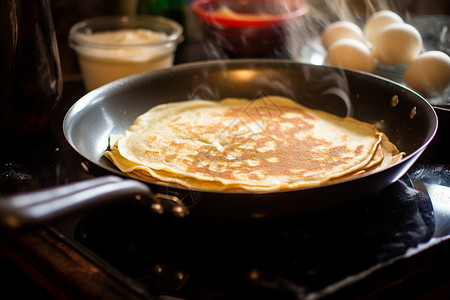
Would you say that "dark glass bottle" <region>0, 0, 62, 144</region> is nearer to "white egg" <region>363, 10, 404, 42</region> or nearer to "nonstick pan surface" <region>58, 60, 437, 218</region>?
"nonstick pan surface" <region>58, 60, 437, 218</region>

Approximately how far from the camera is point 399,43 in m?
1.34

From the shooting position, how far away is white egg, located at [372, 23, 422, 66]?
1.34 meters

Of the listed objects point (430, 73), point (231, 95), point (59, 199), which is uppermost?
point (59, 199)

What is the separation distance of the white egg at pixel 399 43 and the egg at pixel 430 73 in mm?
75

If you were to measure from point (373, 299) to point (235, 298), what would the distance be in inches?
9.1

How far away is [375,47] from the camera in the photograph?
4.64ft

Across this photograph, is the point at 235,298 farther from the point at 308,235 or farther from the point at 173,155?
the point at 173,155

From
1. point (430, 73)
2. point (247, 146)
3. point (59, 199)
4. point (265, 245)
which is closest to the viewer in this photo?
point (59, 199)

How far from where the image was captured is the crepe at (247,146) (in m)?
0.91

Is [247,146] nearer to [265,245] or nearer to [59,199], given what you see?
[265,245]

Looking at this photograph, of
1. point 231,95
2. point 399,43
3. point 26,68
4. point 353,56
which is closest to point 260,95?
point 231,95

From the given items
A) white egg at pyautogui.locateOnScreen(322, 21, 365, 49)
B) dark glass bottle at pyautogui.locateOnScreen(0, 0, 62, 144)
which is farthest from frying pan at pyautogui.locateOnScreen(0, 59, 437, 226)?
white egg at pyautogui.locateOnScreen(322, 21, 365, 49)

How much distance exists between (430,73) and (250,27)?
2.10 ft

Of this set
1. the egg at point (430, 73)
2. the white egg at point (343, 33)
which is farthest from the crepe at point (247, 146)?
the white egg at point (343, 33)
